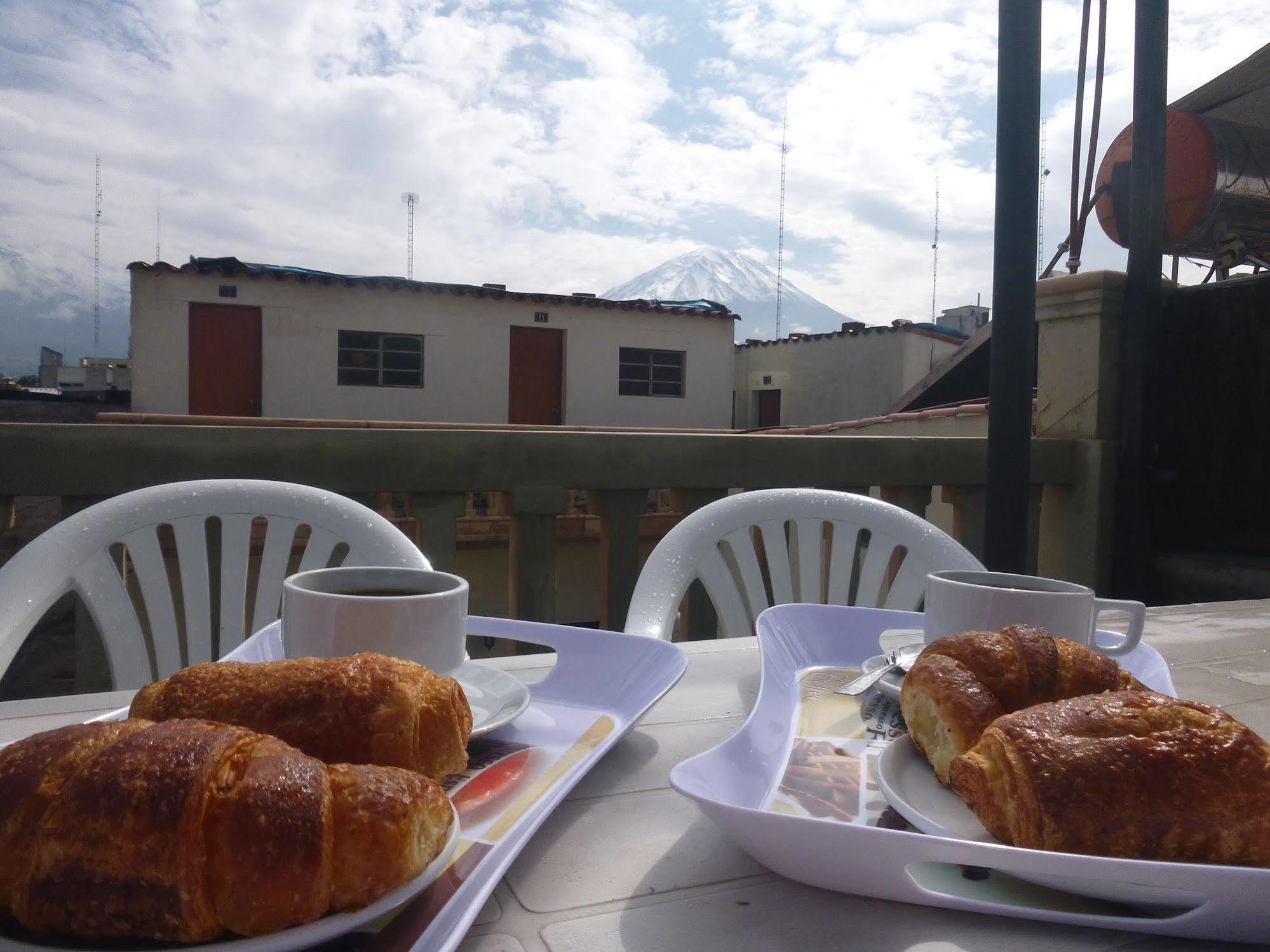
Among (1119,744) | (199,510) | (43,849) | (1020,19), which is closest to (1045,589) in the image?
(1119,744)

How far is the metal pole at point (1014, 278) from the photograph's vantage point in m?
2.45

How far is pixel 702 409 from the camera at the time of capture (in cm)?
2159

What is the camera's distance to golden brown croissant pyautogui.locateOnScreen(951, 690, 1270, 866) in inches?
22.2

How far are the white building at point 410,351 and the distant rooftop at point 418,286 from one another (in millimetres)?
34

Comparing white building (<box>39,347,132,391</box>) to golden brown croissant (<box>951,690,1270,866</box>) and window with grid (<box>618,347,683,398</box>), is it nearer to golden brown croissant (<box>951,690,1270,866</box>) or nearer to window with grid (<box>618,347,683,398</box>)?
window with grid (<box>618,347,683,398</box>)

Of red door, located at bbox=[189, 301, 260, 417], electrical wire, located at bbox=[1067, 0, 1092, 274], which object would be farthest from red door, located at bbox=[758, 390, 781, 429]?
electrical wire, located at bbox=[1067, 0, 1092, 274]

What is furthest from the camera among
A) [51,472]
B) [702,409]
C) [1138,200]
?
[702,409]

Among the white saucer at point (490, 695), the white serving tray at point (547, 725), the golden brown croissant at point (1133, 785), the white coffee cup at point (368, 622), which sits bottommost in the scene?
the white serving tray at point (547, 725)

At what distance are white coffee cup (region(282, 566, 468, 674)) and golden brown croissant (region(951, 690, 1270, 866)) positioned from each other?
0.49m

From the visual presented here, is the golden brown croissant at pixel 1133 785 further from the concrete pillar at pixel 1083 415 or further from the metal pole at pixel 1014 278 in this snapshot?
the concrete pillar at pixel 1083 415

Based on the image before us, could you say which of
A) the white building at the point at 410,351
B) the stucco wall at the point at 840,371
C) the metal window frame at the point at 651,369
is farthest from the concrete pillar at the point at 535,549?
the stucco wall at the point at 840,371

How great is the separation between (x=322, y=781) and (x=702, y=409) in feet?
69.7

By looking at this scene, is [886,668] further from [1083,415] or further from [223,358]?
[223,358]

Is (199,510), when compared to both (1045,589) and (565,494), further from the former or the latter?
(1045,589)
